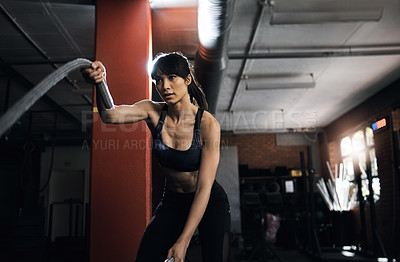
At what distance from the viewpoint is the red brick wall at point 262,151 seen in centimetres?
1117

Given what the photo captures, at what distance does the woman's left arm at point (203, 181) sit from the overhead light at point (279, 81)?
507cm

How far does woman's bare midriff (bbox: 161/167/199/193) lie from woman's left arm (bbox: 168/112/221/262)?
0.20 m

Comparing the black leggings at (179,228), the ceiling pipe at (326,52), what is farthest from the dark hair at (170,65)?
the ceiling pipe at (326,52)

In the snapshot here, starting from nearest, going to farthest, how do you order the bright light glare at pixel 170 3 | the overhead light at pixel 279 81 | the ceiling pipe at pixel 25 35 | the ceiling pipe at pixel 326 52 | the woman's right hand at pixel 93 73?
the woman's right hand at pixel 93 73
the bright light glare at pixel 170 3
the ceiling pipe at pixel 25 35
the ceiling pipe at pixel 326 52
the overhead light at pixel 279 81

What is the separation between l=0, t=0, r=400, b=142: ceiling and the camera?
4289 millimetres

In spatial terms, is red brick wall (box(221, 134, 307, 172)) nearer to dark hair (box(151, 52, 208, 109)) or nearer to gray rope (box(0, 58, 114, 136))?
dark hair (box(151, 52, 208, 109))

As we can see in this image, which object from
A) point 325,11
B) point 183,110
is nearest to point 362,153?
point 325,11

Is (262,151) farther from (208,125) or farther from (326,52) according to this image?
(208,125)

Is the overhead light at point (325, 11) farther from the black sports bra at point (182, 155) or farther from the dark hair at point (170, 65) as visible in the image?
the black sports bra at point (182, 155)

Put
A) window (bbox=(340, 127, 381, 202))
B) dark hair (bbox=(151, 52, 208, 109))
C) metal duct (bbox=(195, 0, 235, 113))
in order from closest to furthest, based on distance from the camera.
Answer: dark hair (bbox=(151, 52, 208, 109)) < metal duct (bbox=(195, 0, 235, 113)) < window (bbox=(340, 127, 381, 202))

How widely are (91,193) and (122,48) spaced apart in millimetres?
1406

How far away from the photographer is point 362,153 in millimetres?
8219

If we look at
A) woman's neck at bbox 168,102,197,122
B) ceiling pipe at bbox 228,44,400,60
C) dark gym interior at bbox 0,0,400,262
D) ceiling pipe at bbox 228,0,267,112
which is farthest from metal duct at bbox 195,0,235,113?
woman's neck at bbox 168,102,197,122

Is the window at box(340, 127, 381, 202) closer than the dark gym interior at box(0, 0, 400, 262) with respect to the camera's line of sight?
No
